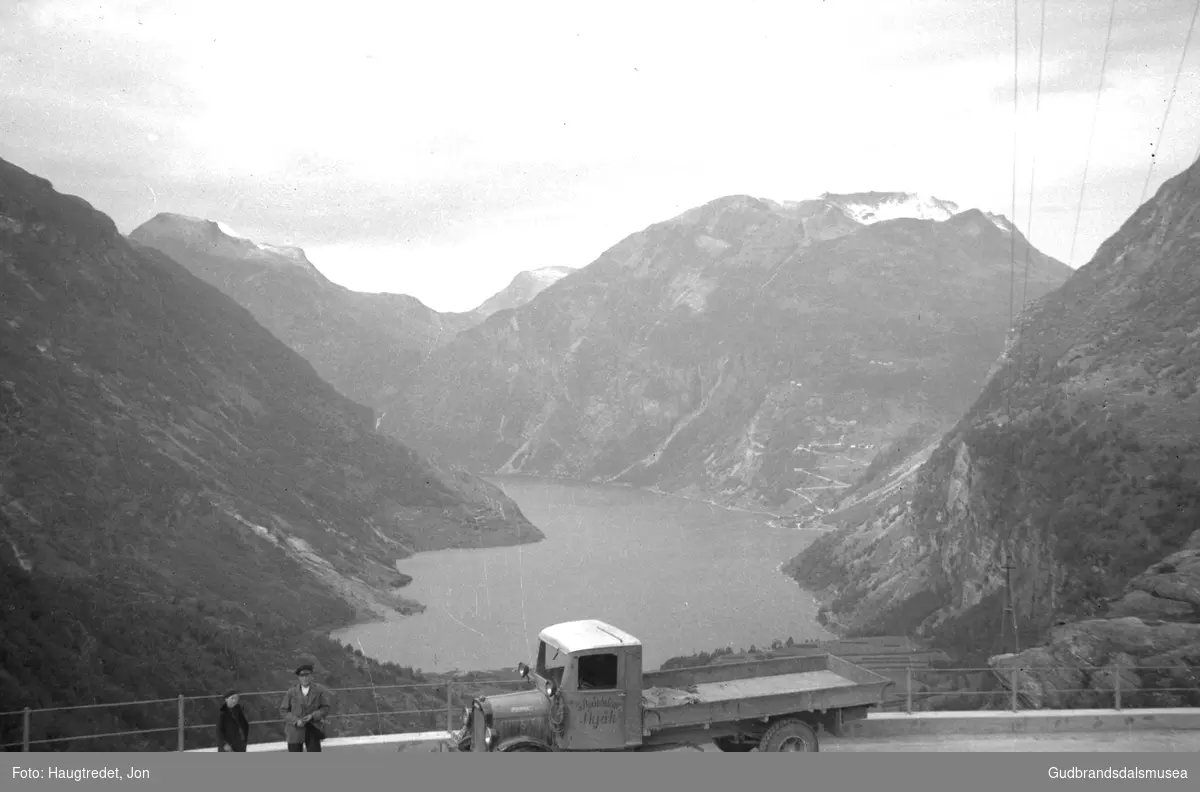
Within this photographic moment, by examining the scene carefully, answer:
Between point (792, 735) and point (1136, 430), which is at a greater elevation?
point (1136, 430)

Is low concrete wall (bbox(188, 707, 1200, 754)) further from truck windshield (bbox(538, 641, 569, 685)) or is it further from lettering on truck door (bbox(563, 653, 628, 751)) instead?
lettering on truck door (bbox(563, 653, 628, 751))

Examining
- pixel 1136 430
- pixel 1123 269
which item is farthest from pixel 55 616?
pixel 1123 269

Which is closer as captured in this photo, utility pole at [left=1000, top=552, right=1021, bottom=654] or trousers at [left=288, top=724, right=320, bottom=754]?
trousers at [left=288, top=724, right=320, bottom=754]

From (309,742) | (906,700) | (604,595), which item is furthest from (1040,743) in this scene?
(604,595)

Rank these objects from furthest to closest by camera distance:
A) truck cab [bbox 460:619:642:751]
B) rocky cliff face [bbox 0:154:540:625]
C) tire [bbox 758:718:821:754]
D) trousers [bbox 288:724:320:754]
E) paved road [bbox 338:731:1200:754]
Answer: rocky cliff face [bbox 0:154:540:625] → paved road [bbox 338:731:1200:754] → tire [bbox 758:718:821:754] → trousers [bbox 288:724:320:754] → truck cab [bbox 460:619:642:751]

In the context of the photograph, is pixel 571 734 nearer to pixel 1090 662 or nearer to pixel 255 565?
pixel 1090 662

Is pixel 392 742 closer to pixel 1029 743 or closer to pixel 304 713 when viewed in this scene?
pixel 304 713

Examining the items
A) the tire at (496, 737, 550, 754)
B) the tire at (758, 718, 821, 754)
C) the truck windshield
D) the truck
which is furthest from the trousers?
the tire at (758, 718, 821, 754)
